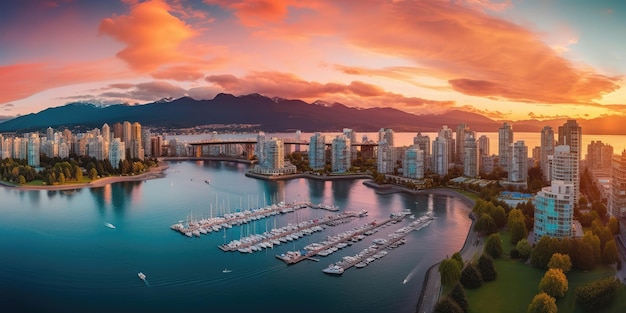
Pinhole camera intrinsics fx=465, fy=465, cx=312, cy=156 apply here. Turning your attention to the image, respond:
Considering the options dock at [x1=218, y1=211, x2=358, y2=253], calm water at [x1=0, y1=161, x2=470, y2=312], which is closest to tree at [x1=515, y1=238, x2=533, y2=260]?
calm water at [x1=0, y1=161, x2=470, y2=312]

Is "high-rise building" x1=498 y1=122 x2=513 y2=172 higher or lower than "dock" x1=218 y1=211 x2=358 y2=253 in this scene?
higher

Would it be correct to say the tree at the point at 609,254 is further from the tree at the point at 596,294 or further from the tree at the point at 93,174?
the tree at the point at 93,174

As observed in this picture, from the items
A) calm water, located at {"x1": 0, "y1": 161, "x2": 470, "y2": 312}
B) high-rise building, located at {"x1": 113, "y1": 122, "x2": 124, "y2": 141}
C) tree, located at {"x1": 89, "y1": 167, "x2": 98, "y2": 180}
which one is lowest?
calm water, located at {"x1": 0, "y1": 161, "x2": 470, "y2": 312}

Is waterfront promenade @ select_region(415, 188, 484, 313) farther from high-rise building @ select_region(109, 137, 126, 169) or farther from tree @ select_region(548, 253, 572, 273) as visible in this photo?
high-rise building @ select_region(109, 137, 126, 169)

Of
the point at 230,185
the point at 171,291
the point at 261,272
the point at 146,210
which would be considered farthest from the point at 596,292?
the point at 230,185

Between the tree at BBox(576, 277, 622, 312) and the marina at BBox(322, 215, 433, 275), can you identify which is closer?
the tree at BBox(576, 277, 622, 312)

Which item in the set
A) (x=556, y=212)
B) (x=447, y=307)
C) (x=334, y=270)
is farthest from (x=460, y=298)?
(x=556, y=212)

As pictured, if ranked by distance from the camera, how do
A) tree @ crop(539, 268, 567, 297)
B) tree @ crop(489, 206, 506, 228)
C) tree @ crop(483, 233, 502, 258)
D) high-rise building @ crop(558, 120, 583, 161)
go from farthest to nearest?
1. high-rise building @ crop(558, 120, 583, 161)
2. tree @ crop(489, 206, 506, 228)
3. tree @ crop(483, 233, 502, 258)
4. tree @ crop(539, 268, 567, 297)

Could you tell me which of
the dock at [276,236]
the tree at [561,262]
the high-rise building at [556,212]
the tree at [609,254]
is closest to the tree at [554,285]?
the tree at [561,262]
